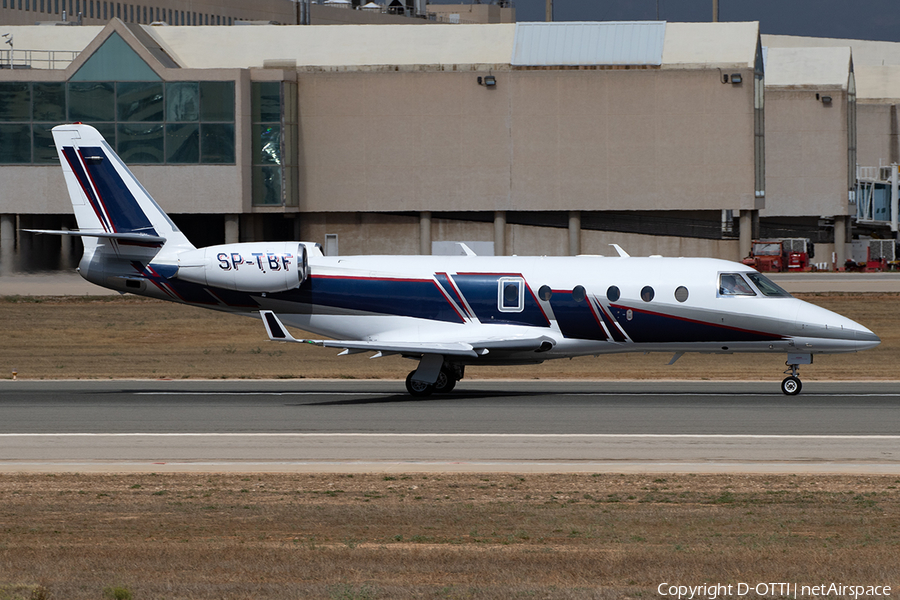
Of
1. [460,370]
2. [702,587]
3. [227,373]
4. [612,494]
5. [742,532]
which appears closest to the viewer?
[702,587]

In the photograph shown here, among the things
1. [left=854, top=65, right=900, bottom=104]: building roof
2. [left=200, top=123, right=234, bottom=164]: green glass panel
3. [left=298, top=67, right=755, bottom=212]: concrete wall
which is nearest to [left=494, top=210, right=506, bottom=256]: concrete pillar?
[left=298, top=67, right=755, bottom=212]: concrete wall

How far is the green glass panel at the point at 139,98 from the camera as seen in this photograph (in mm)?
69500

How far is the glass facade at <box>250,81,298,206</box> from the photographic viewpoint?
72.2 m

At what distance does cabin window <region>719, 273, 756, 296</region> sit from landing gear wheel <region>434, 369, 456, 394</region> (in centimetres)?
632

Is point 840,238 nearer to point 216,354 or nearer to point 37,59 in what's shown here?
point 37,59

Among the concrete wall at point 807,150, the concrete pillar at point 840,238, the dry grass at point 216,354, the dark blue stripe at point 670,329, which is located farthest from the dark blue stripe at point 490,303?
the concrete pillar at point 840,238

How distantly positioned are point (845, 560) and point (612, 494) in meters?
4.20

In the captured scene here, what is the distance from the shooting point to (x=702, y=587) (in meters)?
9.91

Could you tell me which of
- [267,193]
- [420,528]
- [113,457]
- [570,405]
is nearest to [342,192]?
[267,193]

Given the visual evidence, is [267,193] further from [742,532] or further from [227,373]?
[742,532]

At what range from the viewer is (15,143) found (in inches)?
2776

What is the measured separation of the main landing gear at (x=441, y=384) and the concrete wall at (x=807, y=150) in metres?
70.5

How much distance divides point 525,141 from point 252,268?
49466 mm

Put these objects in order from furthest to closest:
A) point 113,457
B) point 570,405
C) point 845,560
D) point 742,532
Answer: point 570,405, point 113,457, point 742,532, point 845,560
